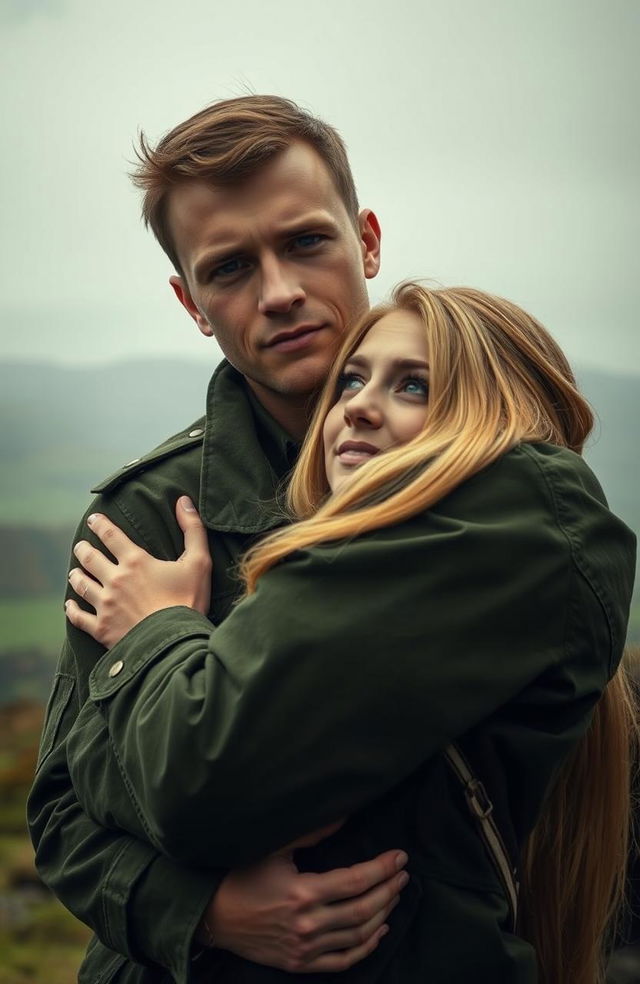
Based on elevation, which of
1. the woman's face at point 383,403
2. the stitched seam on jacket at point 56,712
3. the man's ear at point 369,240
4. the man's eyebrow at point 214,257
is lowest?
the stitched seam on jacket at point 56,712

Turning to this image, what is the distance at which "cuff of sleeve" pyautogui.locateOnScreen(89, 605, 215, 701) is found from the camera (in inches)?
63.3

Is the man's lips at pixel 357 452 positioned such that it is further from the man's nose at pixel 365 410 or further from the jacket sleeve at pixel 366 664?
the jacket sleeve at pixel 366 664

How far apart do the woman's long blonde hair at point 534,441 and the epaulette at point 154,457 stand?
1.02 feet

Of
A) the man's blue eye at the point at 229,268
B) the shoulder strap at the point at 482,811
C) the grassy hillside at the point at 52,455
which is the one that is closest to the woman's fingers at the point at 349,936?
the shoulder strap at the point at 482,811

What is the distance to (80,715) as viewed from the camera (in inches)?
70.3

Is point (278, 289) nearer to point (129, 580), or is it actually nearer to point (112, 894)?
point (129, 580)

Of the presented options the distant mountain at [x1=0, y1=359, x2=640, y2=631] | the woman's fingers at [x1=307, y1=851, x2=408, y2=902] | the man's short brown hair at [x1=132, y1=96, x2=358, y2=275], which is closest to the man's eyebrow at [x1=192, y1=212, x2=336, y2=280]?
the man's short brown hair at [x1=132, y1=96, x2=358, y2=275]

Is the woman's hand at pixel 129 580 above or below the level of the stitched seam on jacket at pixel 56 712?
above

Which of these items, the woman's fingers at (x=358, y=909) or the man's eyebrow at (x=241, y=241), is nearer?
the woman's fingers at (x=358, y=909)

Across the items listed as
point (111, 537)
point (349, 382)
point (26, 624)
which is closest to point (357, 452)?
point (349, 382)

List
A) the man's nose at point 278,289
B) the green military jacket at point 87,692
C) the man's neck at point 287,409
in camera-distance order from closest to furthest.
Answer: the green military jacket at point 87,692, the man's nose at point 278,289, the man's neck at point 287,409

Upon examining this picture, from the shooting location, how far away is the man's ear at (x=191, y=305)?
7.38ft

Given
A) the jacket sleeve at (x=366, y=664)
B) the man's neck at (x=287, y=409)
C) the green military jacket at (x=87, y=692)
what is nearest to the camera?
the jacket sleeve at (x=366, y=664)

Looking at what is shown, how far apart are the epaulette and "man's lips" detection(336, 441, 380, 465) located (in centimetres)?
46
